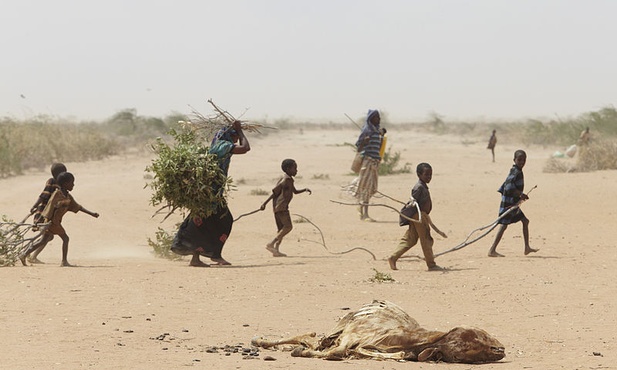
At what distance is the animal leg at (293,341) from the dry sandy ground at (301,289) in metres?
0.16

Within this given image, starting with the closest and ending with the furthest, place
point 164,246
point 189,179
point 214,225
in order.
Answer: point 189,179, point 214,225, point 164,246

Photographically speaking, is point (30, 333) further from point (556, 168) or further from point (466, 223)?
point (556, 168)

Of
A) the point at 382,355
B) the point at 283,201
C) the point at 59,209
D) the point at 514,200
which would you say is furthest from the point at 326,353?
the point at 283,201

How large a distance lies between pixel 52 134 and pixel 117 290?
29220 millimetres

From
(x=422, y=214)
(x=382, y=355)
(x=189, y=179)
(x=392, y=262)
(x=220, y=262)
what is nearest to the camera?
(x=382, y=355)

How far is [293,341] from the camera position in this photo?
8.56 m

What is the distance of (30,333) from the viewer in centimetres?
906

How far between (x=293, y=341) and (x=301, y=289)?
3.26m

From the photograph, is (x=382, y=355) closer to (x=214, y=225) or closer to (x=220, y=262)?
(x=214, y=225)

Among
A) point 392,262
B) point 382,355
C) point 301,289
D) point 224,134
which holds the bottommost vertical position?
point 301,289

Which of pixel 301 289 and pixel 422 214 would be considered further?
pixel 422 214

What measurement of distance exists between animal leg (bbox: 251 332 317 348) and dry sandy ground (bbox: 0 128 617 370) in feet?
0.54

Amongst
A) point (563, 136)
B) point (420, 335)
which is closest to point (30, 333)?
point (420, 335)

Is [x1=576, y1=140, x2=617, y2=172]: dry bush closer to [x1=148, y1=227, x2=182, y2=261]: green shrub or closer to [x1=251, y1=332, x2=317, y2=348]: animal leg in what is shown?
[x1=148, y1=227, x2=182, y2=261]: green shrub
